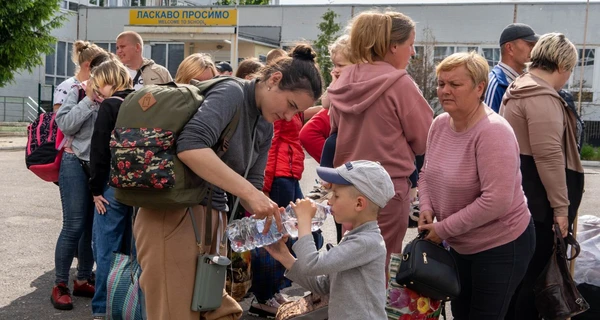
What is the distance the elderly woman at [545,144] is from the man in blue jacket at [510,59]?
0.54m

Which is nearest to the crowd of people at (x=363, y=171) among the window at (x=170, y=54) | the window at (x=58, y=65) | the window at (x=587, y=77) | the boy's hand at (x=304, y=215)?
the boy's hand at (x=304, y=215)

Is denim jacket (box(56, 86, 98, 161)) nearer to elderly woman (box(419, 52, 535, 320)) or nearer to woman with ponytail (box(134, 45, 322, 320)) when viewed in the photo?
woman with ponytail (box(134, 45, 322, 320))

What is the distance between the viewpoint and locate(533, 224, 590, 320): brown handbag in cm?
475

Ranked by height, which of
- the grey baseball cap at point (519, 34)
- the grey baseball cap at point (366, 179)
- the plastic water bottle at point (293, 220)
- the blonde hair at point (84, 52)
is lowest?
the plastic water bottle at point (293, 220)

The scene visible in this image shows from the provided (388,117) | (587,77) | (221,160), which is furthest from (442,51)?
(221,160)

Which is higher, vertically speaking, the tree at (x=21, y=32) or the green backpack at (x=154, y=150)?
the tree at (x=21, y=32)

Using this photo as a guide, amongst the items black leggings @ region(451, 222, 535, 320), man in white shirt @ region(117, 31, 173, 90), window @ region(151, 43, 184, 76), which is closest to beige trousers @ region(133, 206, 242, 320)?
black leggings @ region(451, 222, 535, 320)

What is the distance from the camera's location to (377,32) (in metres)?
4.39

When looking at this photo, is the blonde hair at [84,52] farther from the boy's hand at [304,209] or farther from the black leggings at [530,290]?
the black leggings at [530,290]

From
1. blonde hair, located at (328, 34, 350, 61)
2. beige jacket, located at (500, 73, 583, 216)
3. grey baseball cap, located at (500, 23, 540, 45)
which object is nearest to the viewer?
beige jacket, located at (500, 73, 583, 216)

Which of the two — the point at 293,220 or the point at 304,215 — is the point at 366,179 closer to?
the point at 304,215

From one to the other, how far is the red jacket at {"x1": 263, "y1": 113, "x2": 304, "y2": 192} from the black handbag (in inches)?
91.4

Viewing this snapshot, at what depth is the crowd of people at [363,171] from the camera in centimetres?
349

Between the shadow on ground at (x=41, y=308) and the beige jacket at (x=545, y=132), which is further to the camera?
the shadow on ground at (x=41, y=308)
